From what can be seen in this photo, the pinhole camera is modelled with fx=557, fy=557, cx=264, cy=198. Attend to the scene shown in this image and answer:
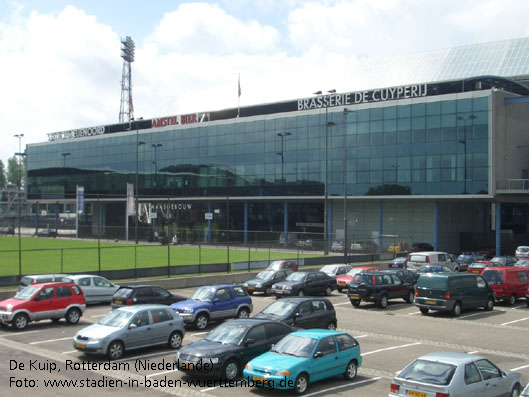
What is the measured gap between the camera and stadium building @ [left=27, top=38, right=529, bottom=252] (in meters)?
56.4

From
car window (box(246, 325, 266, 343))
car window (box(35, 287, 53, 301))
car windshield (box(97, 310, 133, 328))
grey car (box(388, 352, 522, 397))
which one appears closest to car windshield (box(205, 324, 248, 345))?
car window (box(246, 325, 266, 343))

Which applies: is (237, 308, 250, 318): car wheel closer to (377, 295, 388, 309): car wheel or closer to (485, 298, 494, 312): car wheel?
(377, 295, 388, 309): car wheel

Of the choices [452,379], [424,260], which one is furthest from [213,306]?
[424,260]

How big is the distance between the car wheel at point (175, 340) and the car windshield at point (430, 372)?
27.8 feet

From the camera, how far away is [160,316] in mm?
17188

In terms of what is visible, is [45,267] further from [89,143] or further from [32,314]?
[89,143]

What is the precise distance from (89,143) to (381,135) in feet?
170

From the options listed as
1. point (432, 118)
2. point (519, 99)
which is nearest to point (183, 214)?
point (432, 118)

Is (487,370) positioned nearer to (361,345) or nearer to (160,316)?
(361,345)

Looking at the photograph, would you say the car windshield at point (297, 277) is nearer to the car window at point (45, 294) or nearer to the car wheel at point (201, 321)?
the car wheel at point (201, 321)

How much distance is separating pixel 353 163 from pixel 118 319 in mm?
50131

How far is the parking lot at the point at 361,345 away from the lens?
1319cm

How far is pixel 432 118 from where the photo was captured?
5791 centimetres

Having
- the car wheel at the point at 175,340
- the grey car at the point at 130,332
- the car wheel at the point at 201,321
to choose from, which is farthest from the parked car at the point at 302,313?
the grey car at the point at 130,332
